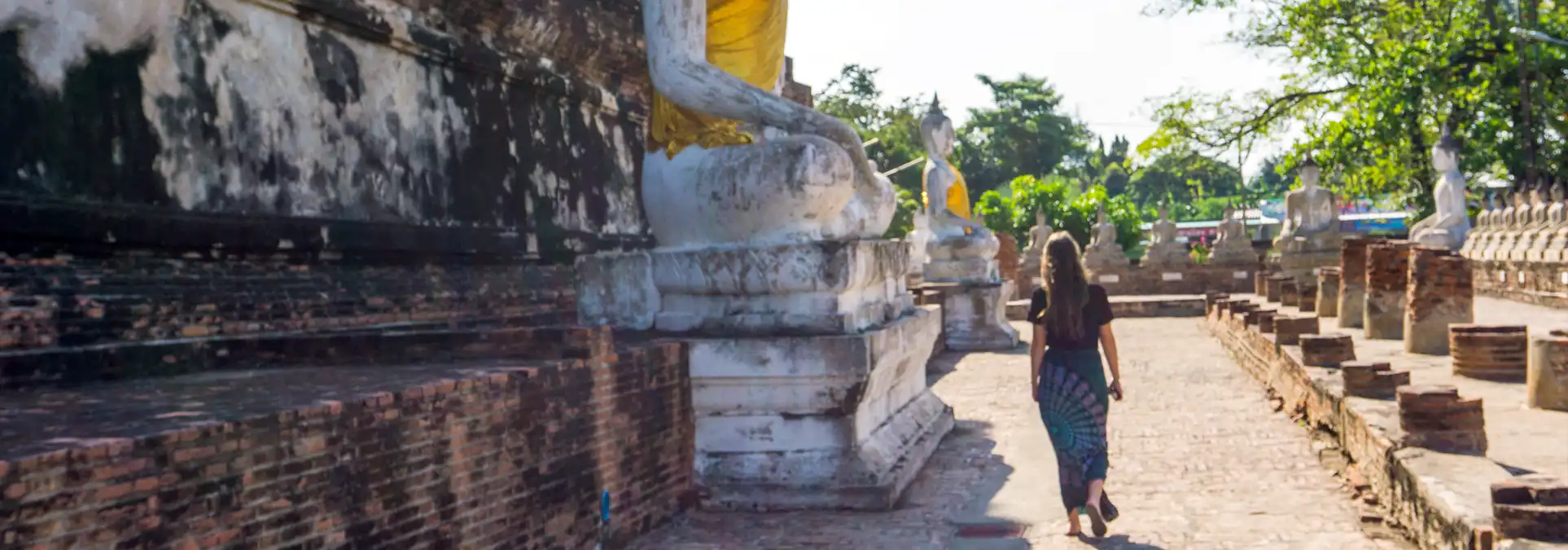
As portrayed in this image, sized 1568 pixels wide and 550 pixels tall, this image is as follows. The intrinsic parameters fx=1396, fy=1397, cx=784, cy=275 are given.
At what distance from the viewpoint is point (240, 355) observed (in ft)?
16.0

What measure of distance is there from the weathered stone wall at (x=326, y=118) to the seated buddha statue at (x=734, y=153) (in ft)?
4.42

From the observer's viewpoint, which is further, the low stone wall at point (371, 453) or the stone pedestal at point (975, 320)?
the stone pedestal at point (975, 320)

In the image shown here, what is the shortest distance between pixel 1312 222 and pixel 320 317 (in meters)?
20.3

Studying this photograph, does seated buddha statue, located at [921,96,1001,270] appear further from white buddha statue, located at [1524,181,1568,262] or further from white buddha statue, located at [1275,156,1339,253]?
white buddha statue, located at [1275,156,1339,253]

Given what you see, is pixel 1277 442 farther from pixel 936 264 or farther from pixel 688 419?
pixel 936 264

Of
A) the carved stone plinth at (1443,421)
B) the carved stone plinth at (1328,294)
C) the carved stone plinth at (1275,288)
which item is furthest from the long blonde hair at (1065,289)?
the carved stone plinth at (1275,288)

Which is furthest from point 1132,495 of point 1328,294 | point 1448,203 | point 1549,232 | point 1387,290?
point 1448,203

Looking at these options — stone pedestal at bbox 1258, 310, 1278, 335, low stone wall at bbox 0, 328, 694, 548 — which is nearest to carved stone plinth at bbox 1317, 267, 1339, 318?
stone pedestal at bbox 1258, 310, 1278, 335

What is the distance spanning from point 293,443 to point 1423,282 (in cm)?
807

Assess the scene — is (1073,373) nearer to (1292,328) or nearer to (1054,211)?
(1292,328)

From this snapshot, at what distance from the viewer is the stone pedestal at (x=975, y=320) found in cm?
1389

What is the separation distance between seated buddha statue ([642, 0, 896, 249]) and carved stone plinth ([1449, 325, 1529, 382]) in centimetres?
360

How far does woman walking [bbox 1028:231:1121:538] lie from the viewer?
4.99 m

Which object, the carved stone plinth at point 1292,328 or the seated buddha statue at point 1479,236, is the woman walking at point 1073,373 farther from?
the seated buddha statue at point 1479,236
